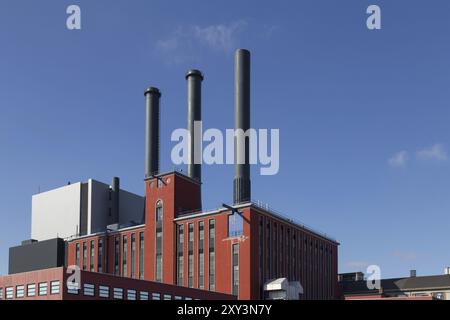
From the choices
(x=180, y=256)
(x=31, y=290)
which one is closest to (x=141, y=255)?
(x=180, y=256)

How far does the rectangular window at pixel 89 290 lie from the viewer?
231 feet

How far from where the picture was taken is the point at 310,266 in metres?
111

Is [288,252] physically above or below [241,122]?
below

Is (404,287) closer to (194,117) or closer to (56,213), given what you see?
(194,117)

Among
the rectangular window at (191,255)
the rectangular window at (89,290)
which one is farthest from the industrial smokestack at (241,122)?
the rectangular window at (89,290)

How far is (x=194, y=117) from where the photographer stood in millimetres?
121188

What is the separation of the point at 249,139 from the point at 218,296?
1177 inches

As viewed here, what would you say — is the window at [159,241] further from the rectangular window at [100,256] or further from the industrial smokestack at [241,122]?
the rectangular window at [100,256]

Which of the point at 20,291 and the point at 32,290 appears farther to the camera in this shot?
the point at 20,291

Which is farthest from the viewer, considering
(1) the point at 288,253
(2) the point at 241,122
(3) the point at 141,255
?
(2) the point at 241,122

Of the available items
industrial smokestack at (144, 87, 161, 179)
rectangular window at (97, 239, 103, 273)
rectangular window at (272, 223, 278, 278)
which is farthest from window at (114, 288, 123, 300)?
industrial smokestack at (144, 87, 161, 179)

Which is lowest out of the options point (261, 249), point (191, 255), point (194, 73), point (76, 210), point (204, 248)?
point (191, 255)

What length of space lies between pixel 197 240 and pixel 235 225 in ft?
22.7

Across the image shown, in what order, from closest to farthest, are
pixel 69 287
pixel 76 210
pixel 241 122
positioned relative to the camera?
pixel 69 287 → pixel 241 122 → pixel 76 210
